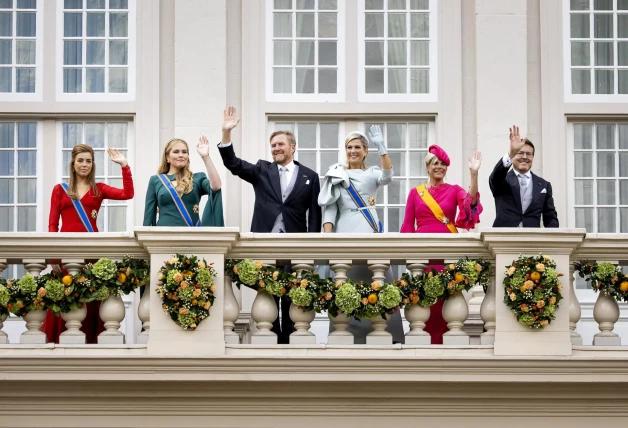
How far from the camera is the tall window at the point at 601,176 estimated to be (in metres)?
16.5

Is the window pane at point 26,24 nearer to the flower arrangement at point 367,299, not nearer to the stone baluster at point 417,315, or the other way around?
the flower arrangement at point 367,299

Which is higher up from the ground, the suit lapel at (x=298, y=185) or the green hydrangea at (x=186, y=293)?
the suit lapel at (x=298, y=185)

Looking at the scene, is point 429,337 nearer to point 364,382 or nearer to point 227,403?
point 364,382

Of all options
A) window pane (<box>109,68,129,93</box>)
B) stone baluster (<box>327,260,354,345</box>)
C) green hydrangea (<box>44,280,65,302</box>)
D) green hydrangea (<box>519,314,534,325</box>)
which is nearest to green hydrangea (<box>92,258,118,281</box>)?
green hydrangea (<box>44,280,65,302</box>)

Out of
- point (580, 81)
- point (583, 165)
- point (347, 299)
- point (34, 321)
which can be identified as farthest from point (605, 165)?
point (34, 321)

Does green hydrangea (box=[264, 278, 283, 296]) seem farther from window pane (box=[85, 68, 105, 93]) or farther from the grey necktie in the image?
window pane (box=[85, 68, 105, 93])

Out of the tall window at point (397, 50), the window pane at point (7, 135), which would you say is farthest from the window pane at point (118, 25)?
the tall window at point (397, 50)

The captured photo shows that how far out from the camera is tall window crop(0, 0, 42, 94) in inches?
652

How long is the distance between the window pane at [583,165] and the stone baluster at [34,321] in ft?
Result: 19.5

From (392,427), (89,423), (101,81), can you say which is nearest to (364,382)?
(392,427)

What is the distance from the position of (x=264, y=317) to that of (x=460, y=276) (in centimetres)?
168

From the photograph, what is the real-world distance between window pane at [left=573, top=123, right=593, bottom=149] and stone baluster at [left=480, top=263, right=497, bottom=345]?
356 centimetres

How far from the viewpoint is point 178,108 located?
16250 mm

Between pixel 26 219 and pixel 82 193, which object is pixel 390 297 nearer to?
pixel 82 193
